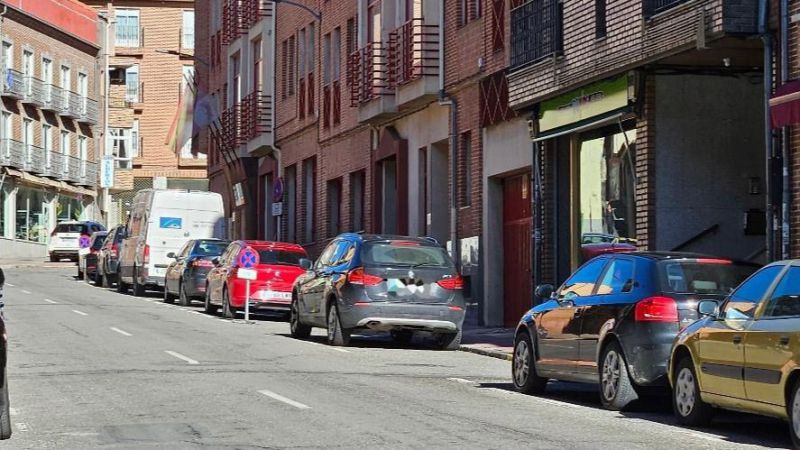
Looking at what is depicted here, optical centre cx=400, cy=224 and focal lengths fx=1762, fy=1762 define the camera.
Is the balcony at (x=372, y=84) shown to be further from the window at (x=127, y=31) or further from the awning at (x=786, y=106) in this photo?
the window at (x=127, y=31)

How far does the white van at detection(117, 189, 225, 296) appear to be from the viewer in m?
44.1

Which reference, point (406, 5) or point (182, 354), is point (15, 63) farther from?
point (182, 354)

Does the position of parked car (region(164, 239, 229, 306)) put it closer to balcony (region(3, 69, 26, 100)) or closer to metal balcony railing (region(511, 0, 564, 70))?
metal balcony railing (region(511, 0, 564, 70))

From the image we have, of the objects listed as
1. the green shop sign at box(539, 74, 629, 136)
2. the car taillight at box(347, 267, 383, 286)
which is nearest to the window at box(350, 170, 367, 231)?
the green shop sign at box(539, 74, 629, 136)

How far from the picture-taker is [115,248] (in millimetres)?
48562

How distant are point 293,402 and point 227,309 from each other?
18.2 m

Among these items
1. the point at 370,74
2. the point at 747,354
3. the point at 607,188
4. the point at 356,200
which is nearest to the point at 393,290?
the point at 607,188

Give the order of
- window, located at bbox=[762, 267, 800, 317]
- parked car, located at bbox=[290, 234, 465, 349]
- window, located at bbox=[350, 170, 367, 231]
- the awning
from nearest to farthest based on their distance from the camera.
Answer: window, located at bbox=[762, 267, 800, 317]
the awning
parked car, located at bbox=[290, 234, 465, 349]
window, located at bbox=[350, 170, 367, 231]

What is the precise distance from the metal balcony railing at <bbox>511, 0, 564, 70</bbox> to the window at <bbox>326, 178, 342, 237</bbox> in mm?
15450

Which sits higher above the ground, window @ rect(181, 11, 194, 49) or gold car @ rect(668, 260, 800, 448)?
window @ rect(181, 11, 194, 49)

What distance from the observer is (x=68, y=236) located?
68625mm

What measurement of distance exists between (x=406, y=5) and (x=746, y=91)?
44.6 ft

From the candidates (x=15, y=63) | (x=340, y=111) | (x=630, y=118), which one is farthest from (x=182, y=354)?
(x=15, y=63)

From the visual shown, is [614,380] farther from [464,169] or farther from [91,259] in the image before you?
[91,259]
